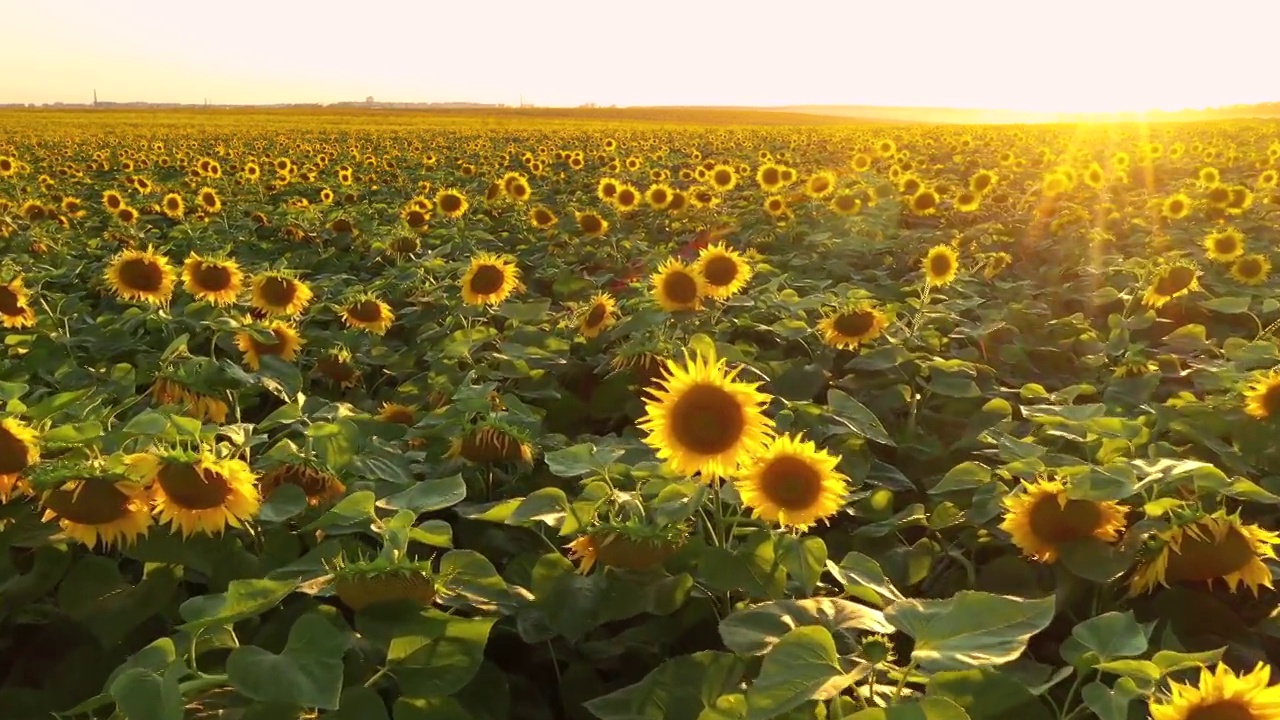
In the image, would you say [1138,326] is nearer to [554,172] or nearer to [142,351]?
[142,351]

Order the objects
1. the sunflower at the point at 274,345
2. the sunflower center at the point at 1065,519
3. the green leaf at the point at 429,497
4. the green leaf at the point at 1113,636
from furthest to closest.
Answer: the sunflower at the point at 274,345 → the sunflower center at the point at 1065,519 → the green leaf at the point at 429,497 → the green leaf at the point at 1113,636

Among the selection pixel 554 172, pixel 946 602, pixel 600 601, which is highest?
pixel 554 172

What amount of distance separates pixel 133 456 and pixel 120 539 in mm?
204

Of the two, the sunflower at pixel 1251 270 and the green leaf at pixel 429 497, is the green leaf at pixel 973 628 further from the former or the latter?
the sunflower at pixel 1251 270

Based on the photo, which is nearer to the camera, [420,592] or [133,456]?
[420,592]

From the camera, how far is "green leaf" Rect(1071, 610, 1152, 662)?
5.43 feet

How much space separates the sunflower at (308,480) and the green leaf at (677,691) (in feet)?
3.67

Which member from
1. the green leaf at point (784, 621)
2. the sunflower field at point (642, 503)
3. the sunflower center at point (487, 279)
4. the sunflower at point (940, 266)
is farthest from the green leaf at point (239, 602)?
the sunflower at point (940, 266)

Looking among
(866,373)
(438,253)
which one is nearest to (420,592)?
(866,373)

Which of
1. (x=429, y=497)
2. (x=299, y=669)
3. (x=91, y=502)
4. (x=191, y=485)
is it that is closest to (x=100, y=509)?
(x=91, y=502)

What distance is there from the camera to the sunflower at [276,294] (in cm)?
462

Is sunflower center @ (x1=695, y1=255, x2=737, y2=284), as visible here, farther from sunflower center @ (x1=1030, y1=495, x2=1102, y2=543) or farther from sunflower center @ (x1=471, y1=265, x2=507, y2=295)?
sunflower center @ (x1=1030, y1=495, x2=1102, y2=543)

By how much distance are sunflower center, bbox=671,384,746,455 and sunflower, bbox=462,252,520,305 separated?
9.89 feet

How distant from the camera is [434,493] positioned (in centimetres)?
225
